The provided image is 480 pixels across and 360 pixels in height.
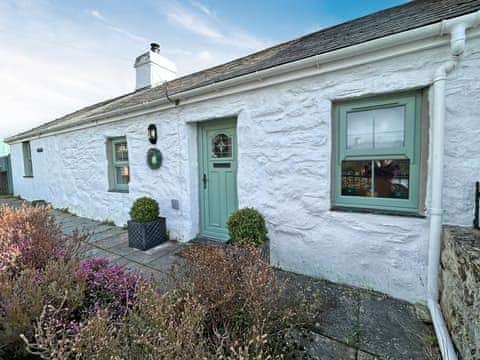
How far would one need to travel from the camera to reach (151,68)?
6926 mm

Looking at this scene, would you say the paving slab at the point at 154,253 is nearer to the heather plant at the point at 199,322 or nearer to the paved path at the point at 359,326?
the paved path at the point at 359,326

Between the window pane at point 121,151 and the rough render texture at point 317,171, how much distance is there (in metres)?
1.19

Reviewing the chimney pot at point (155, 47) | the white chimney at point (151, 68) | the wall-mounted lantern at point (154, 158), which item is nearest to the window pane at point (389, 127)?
the wall-mounted lantern at point (154, 158)

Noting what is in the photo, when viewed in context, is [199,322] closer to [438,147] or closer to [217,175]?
[438,147]

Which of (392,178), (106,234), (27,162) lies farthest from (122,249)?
(27,162)

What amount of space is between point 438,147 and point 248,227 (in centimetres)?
219

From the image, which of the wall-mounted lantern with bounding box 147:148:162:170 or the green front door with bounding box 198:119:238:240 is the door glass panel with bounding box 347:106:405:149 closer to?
the green front door with bounding box 198:119:238:240

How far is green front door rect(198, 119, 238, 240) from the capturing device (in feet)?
12.4

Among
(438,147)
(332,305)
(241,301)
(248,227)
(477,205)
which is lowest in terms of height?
(332,305)

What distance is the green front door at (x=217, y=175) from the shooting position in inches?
148

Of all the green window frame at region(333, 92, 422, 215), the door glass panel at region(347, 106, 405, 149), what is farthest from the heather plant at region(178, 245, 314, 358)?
the door glass panel at region(347, 106, 405, 149)

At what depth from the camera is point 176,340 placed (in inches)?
44.9

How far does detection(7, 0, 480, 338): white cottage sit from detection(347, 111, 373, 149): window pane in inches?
0.5

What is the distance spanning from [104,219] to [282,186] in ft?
16.6
